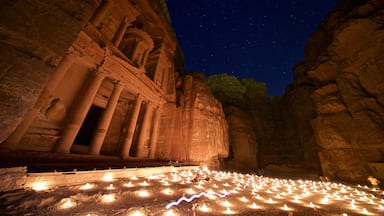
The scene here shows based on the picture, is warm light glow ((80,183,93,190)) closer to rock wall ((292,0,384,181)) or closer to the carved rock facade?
the carved rock facade

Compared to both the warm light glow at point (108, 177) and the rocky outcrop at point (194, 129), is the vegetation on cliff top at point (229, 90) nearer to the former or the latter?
the rocky outcrop at point (194, 129)

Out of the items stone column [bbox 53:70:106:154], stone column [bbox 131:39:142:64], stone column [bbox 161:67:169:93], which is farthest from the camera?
stone column [bbox 161:67:169:93]

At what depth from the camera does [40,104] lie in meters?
7.50

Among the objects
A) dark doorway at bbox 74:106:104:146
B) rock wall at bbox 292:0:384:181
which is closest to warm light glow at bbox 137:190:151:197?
dark doorway at bbox 74:106:104:146

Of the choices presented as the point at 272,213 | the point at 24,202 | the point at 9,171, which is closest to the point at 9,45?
the point at 9,171

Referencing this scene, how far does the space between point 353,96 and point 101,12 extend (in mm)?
19348

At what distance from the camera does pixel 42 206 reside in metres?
2.78

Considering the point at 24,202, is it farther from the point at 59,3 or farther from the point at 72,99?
the point at 72,99

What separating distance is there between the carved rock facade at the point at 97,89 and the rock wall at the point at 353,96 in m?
8.25

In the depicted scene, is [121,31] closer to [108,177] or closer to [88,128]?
[88,128]

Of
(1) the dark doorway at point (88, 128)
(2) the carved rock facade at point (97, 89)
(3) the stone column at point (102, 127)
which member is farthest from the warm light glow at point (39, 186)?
(1) the dark doorway at point (88, 128)

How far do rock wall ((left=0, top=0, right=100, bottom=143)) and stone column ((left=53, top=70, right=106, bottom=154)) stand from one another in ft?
17.0

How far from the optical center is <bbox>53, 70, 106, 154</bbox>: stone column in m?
7.59

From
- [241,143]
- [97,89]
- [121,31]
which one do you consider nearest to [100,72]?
[97,89]
